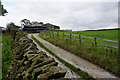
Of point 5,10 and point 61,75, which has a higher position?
point 5,10

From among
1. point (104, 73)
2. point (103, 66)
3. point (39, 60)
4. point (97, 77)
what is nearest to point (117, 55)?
point (103, 66)

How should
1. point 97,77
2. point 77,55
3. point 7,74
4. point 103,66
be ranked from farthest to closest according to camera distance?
point 77,55 < point 103,66 < point 97,77 < point 7,74

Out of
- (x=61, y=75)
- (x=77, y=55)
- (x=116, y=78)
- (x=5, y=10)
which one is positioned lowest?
(x=116, y=78)

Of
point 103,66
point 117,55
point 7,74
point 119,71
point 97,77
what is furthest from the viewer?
point 117,55

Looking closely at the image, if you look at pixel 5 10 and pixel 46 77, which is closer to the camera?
pixel 46 77

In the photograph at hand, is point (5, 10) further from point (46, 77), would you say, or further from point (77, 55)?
point (46, 77)

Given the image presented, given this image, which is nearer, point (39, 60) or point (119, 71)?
point (39, 60)

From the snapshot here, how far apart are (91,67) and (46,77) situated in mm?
6009

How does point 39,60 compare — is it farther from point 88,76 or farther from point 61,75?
point 88,76

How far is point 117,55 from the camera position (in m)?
7.72

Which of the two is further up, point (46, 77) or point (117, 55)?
point (46, 77)

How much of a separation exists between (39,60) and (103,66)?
19.3ft

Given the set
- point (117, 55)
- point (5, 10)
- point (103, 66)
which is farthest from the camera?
point (5, 10)

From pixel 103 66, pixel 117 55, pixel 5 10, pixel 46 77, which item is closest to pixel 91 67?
pixel 103 66
